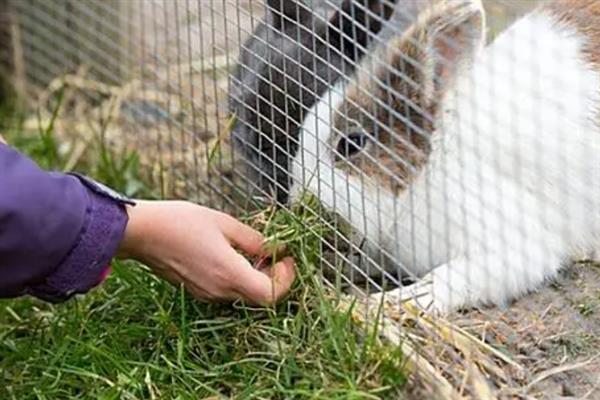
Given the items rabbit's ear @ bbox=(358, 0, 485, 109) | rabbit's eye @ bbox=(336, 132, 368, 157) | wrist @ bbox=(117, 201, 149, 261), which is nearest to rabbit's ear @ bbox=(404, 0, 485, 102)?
rabbit's ear @ bbox=(358, 0, 485, 109)

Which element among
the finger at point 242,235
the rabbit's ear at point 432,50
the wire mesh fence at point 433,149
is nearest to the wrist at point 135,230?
the finger at point 242,235

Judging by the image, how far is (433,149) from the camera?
2.71 meters

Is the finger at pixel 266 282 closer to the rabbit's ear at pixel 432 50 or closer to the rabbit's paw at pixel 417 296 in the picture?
the rabbit's paw at pixel 417 296

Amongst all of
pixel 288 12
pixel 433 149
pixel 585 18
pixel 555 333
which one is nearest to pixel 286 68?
pixel 288 12

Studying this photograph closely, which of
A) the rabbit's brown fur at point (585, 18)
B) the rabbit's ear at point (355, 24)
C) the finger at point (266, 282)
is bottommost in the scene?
the finger at point (266, 282)

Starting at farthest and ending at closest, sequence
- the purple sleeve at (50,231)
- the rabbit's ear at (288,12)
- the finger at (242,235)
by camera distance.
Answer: the rabbit's ear at (288,12)
the finger at (242,235)
the purple sleeve at (50,231)

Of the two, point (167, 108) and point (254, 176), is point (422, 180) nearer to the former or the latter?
point (254, 176)

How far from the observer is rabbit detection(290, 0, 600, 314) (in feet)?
8.82

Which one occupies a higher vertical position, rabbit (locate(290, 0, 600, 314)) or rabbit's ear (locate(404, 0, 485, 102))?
rabbit's ear (locate(404, 0, 485, 102))

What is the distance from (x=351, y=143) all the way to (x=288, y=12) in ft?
1.26

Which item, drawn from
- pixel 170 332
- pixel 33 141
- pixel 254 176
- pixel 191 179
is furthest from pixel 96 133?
pixel 170 332

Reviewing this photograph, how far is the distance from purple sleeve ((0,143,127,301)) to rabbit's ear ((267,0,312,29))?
0.71 meters

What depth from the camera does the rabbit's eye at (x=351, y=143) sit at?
107 inches

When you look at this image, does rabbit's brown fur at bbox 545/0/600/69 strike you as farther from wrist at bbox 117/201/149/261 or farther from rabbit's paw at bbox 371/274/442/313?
wrist at bbox 117/201/149/261
